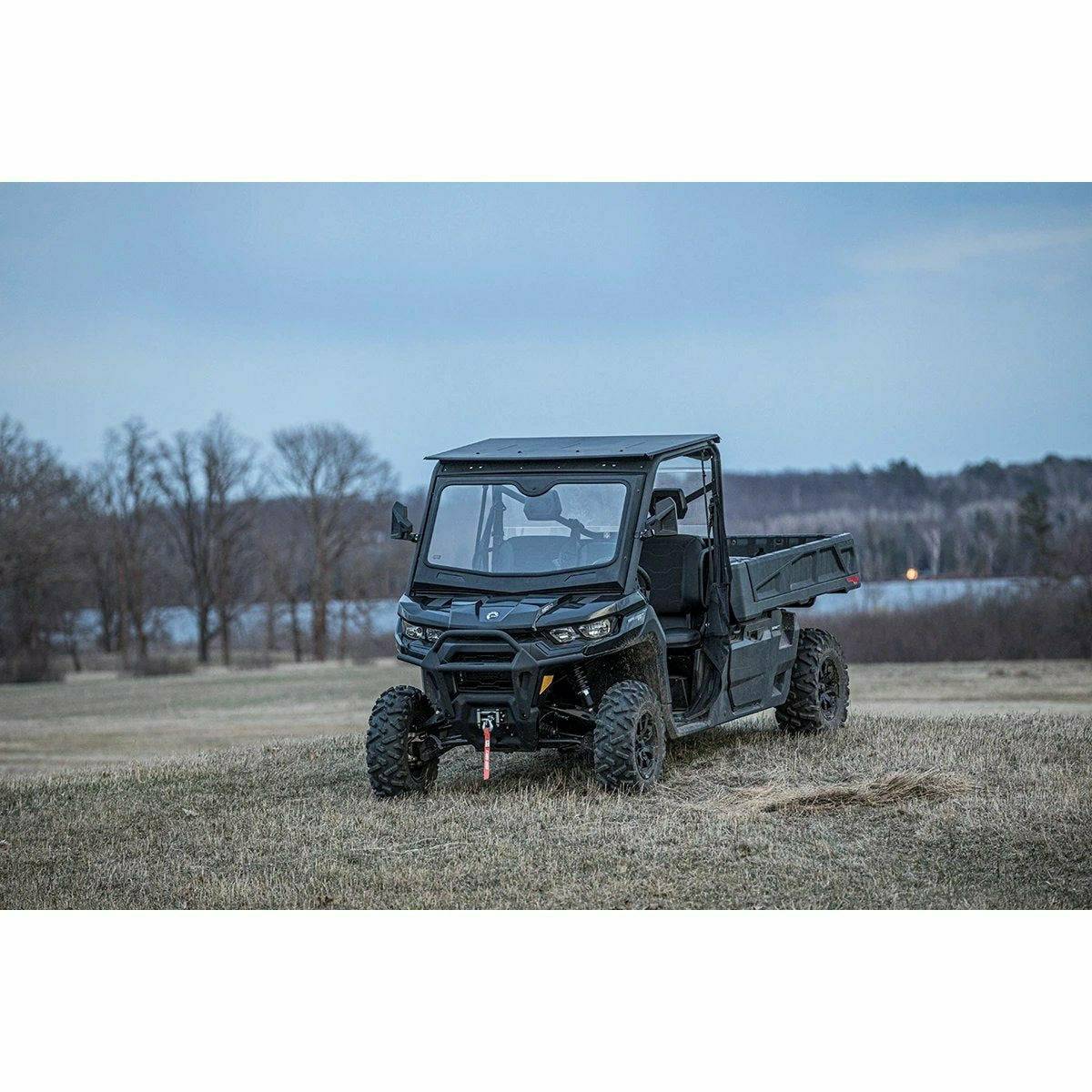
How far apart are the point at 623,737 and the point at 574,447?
1.80 metres

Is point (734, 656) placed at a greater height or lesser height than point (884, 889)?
greater

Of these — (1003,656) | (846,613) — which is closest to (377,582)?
(846,613)

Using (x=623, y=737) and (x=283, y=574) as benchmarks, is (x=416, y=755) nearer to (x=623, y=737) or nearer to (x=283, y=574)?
(x=623, y=737)

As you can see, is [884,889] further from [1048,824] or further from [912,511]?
[912,511]

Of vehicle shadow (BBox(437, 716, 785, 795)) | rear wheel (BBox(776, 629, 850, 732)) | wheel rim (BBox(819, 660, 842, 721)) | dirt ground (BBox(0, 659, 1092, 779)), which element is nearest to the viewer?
vehicle shadow (BBox(437, 716, 785, 795))

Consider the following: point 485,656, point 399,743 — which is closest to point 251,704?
point 399,743

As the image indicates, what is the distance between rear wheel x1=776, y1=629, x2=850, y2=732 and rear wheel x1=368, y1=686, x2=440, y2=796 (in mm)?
2867

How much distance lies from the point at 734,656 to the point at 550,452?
1751 mm

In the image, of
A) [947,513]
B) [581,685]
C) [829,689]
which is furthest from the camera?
[947,513]

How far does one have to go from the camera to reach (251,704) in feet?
84.0

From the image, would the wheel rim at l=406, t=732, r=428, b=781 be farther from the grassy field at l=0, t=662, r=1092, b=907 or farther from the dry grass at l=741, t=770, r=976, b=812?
the dry grass at l=741, t=770, r=976, b=812

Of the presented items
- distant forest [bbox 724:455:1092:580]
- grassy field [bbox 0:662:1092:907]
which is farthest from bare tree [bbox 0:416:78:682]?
grassy field [bbox 0:662:1092:907]

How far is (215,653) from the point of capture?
41.5 metres

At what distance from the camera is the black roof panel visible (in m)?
8.40
